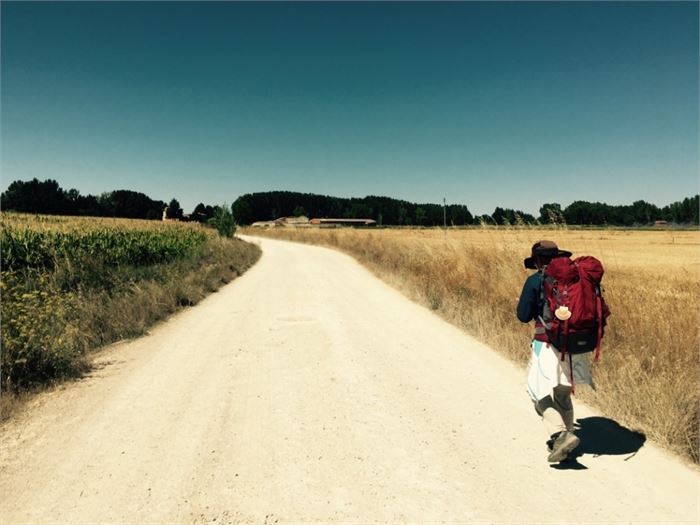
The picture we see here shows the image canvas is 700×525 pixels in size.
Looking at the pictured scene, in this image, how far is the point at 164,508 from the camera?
288 centimetres

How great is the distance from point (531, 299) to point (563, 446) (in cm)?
120

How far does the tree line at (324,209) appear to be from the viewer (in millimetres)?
34628

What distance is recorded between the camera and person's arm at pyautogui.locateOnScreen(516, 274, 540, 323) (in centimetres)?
366

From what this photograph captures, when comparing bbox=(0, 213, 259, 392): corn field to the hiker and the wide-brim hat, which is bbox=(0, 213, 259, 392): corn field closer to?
the hiker

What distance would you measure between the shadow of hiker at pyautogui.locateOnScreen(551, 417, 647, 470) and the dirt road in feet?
0.08

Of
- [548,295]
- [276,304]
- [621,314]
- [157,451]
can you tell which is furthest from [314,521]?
[276,304]

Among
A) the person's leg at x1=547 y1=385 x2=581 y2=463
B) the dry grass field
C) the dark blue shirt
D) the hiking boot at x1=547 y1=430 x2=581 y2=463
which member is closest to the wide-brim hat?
the dark blue shirt

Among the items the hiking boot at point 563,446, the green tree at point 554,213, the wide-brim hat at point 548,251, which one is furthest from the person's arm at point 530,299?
the green tree at point 554,213

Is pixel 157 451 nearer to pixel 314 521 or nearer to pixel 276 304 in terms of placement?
pixel 314 521

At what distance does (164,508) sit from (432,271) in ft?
34.8

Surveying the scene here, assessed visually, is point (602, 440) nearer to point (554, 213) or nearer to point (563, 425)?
point (563, 425)

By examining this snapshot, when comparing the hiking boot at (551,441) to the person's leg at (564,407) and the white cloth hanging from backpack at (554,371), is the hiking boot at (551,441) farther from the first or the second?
the white cloth hanging from backpack at (554,371)

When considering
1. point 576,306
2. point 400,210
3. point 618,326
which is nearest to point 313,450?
point 576,306

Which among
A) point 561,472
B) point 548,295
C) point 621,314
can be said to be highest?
point 548,295
